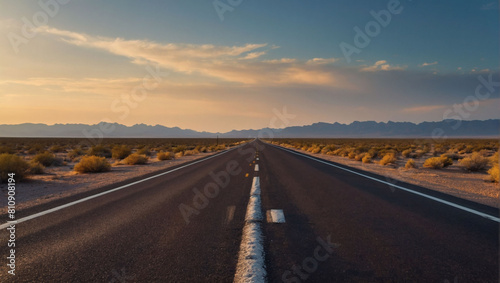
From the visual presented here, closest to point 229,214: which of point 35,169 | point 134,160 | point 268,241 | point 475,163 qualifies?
point 268,241

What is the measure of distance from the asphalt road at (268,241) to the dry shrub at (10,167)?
540 centimetres

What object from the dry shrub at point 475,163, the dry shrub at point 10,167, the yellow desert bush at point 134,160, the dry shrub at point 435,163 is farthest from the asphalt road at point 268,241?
the yellow desert bush at point 134,160

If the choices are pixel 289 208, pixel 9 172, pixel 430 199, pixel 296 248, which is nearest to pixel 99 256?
pixel 296 248

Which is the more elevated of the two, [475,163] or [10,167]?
[10,167]

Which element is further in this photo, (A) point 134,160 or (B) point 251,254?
(A) point 134,160

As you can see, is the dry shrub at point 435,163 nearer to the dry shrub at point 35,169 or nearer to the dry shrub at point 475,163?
the dry shrub at point 475,163

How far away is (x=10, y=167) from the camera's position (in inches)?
416

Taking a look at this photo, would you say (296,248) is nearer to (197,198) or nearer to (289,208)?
(289,208)

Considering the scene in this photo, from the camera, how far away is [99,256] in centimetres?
352

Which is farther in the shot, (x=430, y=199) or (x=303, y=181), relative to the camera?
(x=303, y=181)

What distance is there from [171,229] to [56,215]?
265 centimetres

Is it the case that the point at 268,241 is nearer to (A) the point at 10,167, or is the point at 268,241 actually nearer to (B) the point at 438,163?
(A) the point at 10,167

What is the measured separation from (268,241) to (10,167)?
11.2m

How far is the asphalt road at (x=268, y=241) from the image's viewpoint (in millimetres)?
3057
